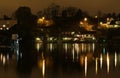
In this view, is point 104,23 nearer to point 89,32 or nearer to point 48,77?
point 89,32

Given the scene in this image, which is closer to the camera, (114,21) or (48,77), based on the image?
(48,77)

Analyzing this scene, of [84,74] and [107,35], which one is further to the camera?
[107,35]

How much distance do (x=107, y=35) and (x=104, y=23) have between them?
2240 centimetres

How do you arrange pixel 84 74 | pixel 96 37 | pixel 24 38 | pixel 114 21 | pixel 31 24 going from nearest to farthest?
pixel 84 74 → pixel 24 38 → pixel 31 24 → pixel 96 37 → pixel 114 21

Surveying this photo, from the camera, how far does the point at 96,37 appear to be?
4151 inches

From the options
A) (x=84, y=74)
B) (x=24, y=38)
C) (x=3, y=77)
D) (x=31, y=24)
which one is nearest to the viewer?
(x=3, y=77)

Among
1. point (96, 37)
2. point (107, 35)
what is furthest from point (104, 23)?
point (107, 35)

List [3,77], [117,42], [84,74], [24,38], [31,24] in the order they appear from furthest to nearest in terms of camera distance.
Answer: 1. [31,24]
2. [117,42]
3. [24,38]
4. [84,74]
5. [3,77]

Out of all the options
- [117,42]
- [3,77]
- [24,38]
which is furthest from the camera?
[117,42]

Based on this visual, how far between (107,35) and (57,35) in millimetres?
14390

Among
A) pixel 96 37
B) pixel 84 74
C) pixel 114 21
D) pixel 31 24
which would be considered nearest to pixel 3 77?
pixel 84 74

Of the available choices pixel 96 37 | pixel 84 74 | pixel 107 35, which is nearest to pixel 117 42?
pixel 107 35

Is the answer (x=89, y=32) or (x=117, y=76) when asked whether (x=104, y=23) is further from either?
(x=117, y=76)

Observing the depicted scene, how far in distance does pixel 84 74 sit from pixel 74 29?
90504 millimetres
